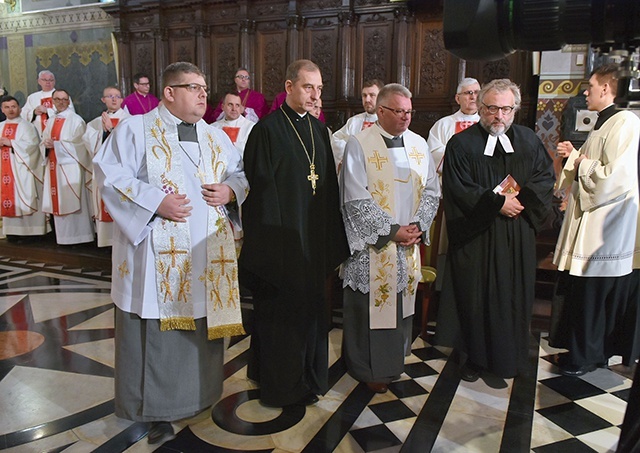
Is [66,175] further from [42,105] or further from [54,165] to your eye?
[42,105]

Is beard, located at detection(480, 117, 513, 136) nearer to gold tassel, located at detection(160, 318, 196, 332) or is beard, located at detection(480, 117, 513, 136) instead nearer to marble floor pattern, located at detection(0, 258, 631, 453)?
marble floor pattern, located at detection(0, 258, 631, 453)

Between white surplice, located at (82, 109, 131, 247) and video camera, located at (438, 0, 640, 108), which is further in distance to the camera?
white surplice, located at (82, 109, 131, 247)

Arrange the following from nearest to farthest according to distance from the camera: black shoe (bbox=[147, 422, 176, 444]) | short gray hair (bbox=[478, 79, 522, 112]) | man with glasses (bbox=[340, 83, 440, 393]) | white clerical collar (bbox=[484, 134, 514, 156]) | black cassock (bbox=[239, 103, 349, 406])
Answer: black shoe (bbox=[147, 422, 176, 444])
black cassock (bbox=[239, 103, 349, 406])
man with glasses (bbox=[340, 83, 440, 393])
short gray hair (bbox=[478, 79, 522, 112])
white clerical collar (bbox=[484, 134, 514, 156])

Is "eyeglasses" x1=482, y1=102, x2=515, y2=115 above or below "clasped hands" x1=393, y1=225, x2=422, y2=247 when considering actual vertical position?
above

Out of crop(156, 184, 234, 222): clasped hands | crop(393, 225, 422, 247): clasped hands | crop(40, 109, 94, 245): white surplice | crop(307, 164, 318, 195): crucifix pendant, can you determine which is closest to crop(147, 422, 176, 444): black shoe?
crop(156, 184, 234, 222): clasped hands

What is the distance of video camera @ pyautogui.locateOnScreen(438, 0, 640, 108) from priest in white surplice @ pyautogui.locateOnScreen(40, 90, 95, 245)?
23.1 ft

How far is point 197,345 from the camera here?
2.75m

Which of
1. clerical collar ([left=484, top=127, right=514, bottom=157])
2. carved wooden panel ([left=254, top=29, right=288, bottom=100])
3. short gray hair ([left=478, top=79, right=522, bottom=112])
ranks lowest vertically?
clerical collar ([left=484, top=127, right=514, bottom=157])

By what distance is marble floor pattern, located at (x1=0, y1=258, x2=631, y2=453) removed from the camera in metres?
2.65

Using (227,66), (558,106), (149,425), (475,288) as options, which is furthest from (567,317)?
(227,66)

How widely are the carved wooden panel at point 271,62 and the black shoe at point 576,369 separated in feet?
18.6

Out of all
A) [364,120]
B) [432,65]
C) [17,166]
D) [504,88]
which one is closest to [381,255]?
[504,88]

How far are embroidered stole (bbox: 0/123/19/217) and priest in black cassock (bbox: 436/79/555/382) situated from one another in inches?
256

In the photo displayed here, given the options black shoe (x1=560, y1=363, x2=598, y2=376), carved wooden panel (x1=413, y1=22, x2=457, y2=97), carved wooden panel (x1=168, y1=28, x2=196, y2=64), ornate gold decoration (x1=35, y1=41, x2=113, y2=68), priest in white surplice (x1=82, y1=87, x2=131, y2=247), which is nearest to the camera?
black shoe (x1=560, y1=363, x2=598, y2=376)
